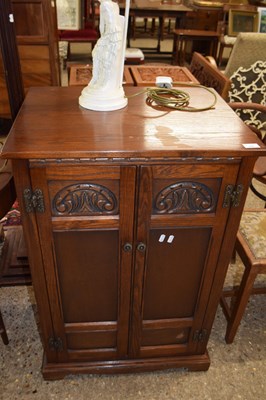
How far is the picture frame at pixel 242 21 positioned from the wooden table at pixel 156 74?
11.6ft

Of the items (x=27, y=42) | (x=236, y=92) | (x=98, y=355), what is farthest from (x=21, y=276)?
(x=236, y=92)

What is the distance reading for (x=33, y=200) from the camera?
0.91 meters

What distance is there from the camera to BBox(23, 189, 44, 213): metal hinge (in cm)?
90

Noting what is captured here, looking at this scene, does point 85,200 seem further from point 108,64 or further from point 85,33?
point 85,33

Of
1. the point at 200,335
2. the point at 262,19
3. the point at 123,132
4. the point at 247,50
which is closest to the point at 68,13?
the point at 247,50

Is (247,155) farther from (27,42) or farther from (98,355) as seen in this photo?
(27,42)

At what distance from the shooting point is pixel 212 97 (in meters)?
1.22

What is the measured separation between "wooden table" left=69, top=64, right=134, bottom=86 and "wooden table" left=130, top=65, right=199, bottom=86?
37 mm

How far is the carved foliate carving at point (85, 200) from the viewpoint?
3.00ft

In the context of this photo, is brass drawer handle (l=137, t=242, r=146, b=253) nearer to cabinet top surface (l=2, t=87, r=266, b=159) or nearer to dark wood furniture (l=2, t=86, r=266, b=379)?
dark wood furniture (l=2, t=86, r=266, b=379)

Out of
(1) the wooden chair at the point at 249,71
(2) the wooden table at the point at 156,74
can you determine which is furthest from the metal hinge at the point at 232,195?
(1) the wooden chair at the point at 249,71

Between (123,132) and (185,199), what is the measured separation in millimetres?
251

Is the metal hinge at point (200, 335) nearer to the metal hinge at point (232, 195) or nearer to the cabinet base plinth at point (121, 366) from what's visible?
the cabinet base plinth at point (121, 366)

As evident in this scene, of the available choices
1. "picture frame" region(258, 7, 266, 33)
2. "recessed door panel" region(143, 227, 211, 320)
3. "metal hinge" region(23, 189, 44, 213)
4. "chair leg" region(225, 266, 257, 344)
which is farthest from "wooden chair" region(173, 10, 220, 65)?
"metal hinge" region(23, 189, 44, 213)
